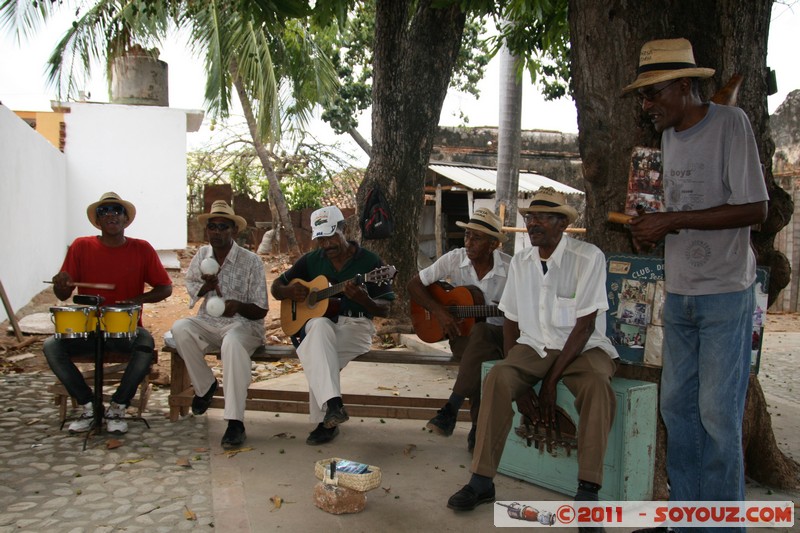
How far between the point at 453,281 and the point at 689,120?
2455 millimetres

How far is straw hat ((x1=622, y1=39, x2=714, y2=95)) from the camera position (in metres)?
3.25

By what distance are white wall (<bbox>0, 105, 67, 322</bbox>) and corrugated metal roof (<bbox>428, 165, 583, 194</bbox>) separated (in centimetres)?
753

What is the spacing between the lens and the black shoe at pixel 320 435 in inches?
195

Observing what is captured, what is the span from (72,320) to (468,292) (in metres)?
2.61

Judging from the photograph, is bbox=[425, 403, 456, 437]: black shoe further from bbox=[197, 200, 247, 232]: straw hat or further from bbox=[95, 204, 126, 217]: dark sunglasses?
bbox=[95, 204, 126, 217]: dark sunglasses

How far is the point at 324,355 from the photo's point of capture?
16.0ft

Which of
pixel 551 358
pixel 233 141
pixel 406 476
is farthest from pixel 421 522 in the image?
pixel 233 141

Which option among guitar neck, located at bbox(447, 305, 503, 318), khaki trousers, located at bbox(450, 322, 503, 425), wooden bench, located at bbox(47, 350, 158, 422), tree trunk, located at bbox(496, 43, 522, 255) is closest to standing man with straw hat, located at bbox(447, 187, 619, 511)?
khaki trousers, located at bbox(450, 322, 503, 425)

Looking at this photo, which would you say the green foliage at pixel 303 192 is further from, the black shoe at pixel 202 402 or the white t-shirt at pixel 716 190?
the white t-shirt at pixel 716 190

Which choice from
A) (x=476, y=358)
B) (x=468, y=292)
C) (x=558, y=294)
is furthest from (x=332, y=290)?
(x=558, y=294)

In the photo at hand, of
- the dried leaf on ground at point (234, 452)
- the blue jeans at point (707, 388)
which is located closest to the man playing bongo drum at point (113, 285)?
the dried leaf on ground at point (234, 452)

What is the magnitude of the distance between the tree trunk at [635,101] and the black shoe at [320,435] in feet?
6.99

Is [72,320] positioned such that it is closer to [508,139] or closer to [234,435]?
[234,435]

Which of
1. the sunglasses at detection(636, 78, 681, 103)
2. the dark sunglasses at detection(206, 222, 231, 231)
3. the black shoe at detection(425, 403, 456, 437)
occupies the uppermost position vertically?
the sunglasses at detection(636, 78, 681, 103)
